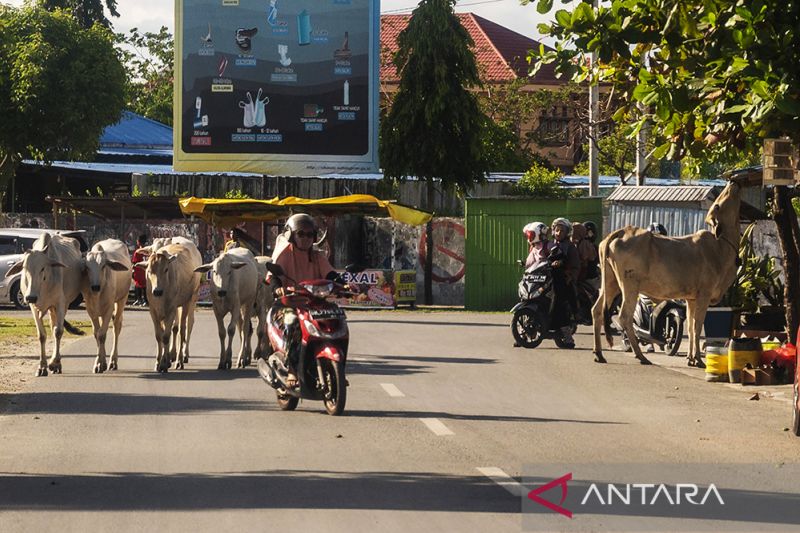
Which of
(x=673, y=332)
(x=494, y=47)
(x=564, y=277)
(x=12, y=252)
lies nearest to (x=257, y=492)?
(x=673, y=332)

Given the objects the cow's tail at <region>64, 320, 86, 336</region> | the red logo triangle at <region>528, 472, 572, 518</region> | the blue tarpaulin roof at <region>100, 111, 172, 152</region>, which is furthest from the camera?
the blue tarpaulin roof at <region>100, 111, 172, 152</region>

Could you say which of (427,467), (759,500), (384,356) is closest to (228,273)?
(384,356)

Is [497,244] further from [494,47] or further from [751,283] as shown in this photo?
[494,47]

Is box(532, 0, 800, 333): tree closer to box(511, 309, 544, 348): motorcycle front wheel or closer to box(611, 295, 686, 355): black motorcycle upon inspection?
box(611, 295, 686, 355): black motorcycle

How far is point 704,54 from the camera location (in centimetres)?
1373

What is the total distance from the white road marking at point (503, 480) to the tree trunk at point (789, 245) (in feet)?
30.7

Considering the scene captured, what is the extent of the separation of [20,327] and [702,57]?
17.6m

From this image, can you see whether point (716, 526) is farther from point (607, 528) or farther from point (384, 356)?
point (384, 356)

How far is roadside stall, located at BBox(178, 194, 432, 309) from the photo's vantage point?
1348 inches

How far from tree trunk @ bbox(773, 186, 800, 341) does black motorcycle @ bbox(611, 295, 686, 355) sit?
8.80 feet

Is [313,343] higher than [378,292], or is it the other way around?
[313,343]

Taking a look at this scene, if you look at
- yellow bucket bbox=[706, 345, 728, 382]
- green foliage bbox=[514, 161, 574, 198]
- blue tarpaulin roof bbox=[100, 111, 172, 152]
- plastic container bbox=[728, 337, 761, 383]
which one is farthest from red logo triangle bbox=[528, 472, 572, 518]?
blue tarpaulin roof bbox=[100, 111, 172, 152]

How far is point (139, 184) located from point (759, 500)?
37931mm

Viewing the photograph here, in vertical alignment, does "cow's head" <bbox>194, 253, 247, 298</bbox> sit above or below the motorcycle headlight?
below
